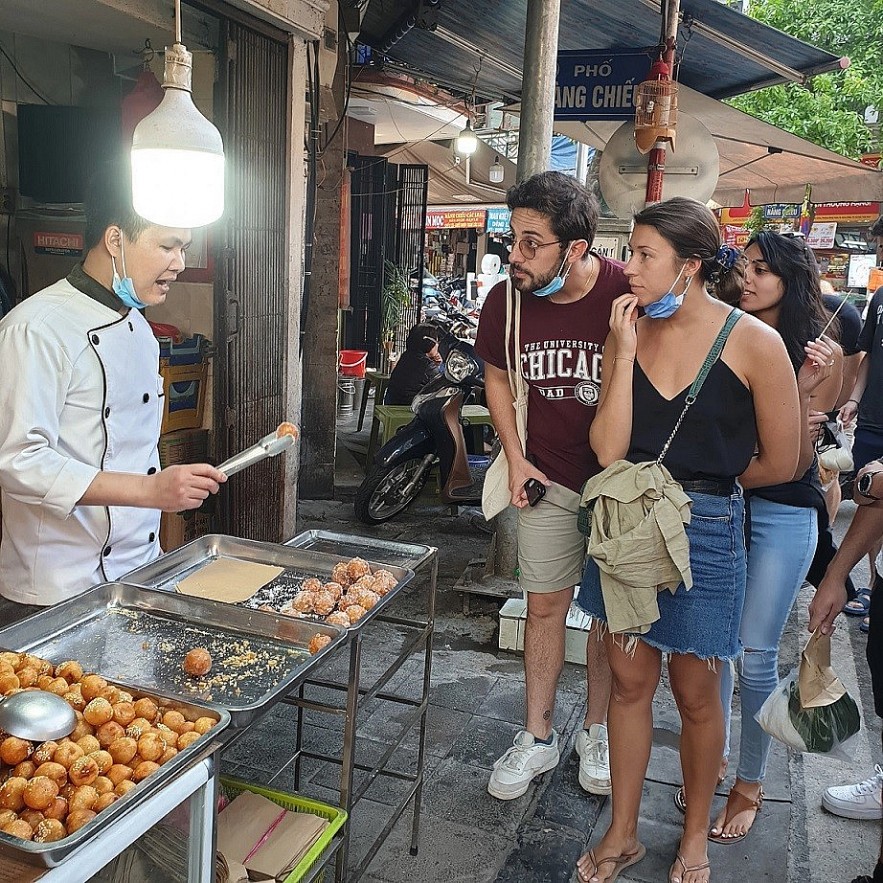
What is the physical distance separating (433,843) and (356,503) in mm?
3509

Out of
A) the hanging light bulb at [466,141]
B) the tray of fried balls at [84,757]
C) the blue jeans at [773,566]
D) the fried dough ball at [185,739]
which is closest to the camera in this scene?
the tray of fried balls at [84,757]

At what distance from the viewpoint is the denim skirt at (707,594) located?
2.44 meters

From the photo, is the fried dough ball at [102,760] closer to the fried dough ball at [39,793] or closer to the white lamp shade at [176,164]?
the fried dough ball at [39,793]

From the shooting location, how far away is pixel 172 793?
1.34 metres

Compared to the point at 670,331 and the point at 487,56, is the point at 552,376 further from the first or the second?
the point at 487,56

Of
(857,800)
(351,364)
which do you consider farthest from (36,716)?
(351,364)

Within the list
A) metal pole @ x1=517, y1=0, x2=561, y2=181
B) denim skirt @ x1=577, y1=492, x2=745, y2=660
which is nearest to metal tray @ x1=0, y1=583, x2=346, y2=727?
denim skirt @ x1=577, y1=492, x2=745, y2=660

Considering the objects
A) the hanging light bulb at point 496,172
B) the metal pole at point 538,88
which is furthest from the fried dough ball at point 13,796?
the hanging light bulb at point 496,172

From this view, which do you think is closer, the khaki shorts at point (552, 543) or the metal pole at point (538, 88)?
the khaki shorts at point (552, 543)

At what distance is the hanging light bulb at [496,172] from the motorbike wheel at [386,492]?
704 cm

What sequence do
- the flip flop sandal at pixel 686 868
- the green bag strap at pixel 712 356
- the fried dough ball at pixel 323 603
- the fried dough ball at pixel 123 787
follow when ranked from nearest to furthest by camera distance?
1. the fried dough ball at pixel 123 787
2. the fried dough ball at pixel 323 603
3. the green bag strap at pixel 712 356
4. the flip flop sandal at pixel 686 868

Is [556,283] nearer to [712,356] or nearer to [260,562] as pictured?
[712,356]

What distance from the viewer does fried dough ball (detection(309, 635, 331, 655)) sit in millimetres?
1912

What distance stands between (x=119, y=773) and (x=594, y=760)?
7.15ft
